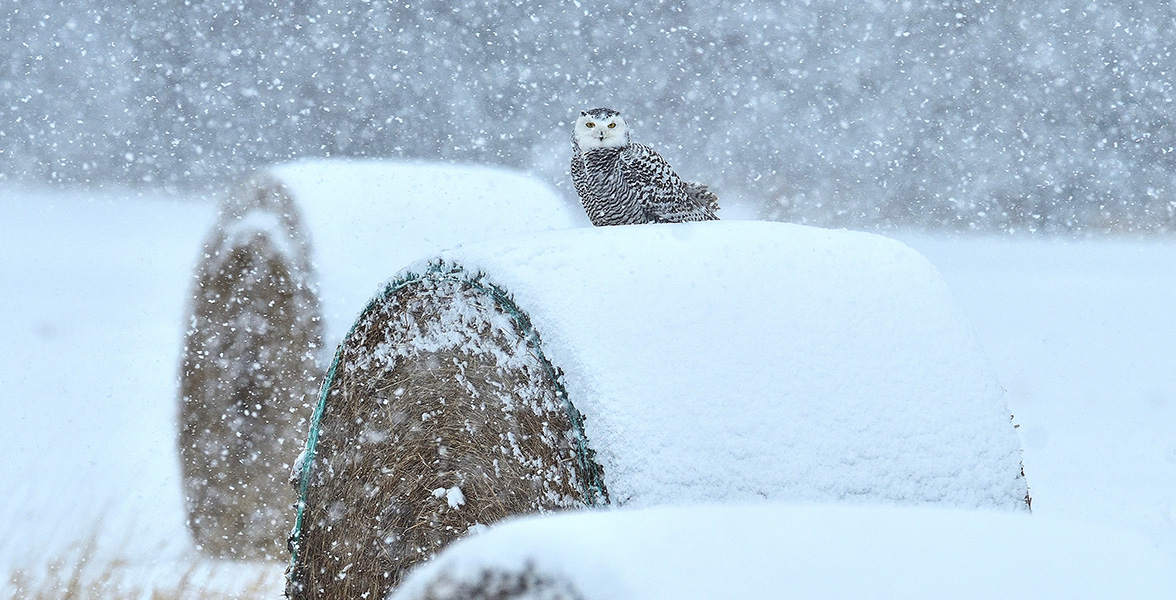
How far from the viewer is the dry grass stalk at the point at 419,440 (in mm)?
1837

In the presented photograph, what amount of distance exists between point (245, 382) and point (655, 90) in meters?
9.83

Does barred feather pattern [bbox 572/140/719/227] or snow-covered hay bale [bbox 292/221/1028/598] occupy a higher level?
barred feather pattern [bbox 572/140/719/227]

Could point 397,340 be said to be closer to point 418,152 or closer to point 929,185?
point 418,152

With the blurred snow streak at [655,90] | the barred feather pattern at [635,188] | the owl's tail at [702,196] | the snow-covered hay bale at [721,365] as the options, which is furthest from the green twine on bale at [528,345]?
the blurred snow streak at [655,90]

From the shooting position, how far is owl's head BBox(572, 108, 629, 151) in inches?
98.3

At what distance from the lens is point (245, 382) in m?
3.87

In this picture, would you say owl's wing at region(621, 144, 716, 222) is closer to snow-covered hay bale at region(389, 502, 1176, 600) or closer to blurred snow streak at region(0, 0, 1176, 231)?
snow-covered hay bale at region(389, 502, 1176, 600)

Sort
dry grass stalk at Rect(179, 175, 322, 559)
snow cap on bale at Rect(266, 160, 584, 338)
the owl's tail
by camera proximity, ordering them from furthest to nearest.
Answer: dry grass stalk at Rect(179, 175, 322, 559) → snow cap on bale at Rect(266, 160, 584, 338) → the owl's tail

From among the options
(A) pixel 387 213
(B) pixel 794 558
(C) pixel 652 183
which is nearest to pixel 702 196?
(C) pixel 652 183

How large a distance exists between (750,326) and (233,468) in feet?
8.82

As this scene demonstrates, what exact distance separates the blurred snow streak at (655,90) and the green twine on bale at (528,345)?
36.8 ft

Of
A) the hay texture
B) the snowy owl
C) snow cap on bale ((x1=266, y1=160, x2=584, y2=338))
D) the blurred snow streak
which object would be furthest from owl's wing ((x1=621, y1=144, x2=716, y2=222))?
the blurred snow streak

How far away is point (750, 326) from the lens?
1.70m

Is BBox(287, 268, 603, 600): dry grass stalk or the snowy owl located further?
the snowy owl
